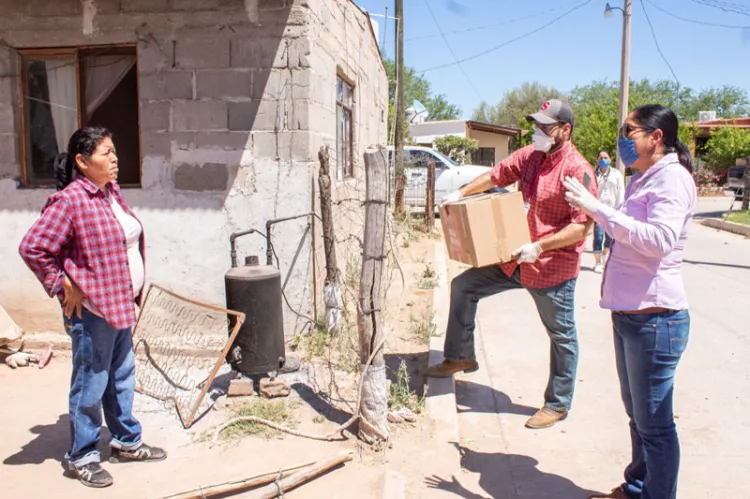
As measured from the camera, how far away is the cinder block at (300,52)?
5715mm

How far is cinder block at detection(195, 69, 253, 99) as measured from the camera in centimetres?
578

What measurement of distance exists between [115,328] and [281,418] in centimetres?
139

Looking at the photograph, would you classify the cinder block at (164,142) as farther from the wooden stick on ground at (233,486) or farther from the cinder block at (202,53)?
the wooden stick on ground at (233,486)

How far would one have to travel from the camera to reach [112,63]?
6.06 meters

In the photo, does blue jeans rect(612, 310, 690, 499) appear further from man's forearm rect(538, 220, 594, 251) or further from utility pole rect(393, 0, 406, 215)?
utility pole rect(393, 0, 406, 215)

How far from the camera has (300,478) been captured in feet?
12.0

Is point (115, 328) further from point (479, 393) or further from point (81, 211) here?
point (479, 393)

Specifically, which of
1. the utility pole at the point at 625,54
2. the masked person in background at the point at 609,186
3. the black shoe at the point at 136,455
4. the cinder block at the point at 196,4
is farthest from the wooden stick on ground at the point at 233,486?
the utility pole at the point at 625,54

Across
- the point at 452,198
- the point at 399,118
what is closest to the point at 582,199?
the point at 452,198

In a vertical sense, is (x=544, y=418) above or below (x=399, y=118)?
below

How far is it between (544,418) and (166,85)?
414cm

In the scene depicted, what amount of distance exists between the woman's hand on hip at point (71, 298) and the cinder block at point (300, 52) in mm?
3001

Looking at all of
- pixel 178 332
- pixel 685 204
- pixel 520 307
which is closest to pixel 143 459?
pixel 178 332

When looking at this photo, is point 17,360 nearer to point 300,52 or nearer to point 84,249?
point 84,249
